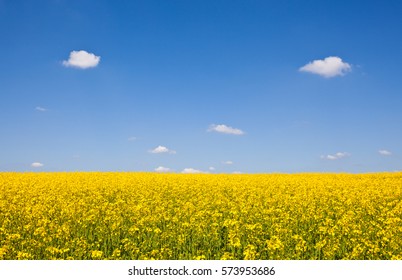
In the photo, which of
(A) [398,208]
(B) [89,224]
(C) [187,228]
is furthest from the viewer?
(A) [398,208]

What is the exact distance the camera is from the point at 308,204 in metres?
13.6

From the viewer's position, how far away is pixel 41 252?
27.7 ft

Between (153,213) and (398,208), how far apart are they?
7619 mm

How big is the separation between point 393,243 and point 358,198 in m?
7.24

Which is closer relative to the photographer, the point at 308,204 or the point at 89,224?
the point at 89,224

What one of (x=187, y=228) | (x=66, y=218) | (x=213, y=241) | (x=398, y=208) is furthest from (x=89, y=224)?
(x=398, y=208)

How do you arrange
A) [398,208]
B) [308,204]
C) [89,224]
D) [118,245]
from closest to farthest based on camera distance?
1. [118,245]
2. [89,224]
3. [398,208]
4. [308,204]

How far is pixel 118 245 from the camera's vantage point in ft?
29.5

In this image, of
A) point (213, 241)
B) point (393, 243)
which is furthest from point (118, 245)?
point (393, 243)

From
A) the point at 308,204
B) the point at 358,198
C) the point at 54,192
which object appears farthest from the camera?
the point at 54,192

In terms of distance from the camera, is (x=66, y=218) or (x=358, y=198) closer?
(x=66, y=218)
